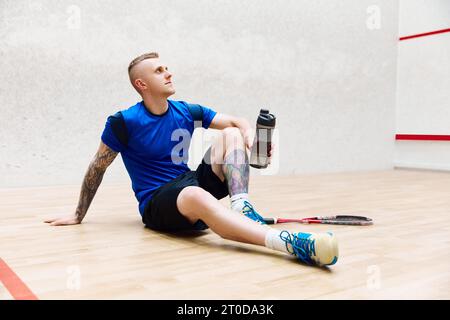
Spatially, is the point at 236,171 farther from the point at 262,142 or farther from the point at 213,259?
the point at 213,259

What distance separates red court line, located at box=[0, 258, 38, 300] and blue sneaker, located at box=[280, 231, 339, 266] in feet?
2.15

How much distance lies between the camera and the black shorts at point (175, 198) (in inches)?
63.4

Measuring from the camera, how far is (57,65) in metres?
3.52

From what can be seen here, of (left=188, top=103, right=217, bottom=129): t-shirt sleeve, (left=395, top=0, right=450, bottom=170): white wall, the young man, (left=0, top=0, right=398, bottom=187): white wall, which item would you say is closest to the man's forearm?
the young man

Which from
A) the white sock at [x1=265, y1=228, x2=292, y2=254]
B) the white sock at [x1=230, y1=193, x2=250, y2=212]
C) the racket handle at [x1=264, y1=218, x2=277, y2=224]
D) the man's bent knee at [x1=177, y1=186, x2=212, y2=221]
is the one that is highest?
the man's bent knee at [x1=177, y1=186, x2=212, y2=221]

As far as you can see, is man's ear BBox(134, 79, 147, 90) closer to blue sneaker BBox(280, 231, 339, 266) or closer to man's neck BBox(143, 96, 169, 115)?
man's neck BBox(143, 96, 169, 115)

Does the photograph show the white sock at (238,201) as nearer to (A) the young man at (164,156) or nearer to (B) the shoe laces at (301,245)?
(A) the young man at (164,156)

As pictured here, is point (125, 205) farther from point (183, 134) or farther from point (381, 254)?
point (381, 254)

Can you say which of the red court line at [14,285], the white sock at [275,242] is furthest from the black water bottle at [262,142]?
the red court line at [14,285]

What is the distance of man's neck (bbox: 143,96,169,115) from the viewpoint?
175cm

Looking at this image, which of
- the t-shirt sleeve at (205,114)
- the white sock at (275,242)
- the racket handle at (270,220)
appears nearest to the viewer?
the white sock at (275,242)

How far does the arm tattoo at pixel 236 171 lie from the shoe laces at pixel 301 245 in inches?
16.1

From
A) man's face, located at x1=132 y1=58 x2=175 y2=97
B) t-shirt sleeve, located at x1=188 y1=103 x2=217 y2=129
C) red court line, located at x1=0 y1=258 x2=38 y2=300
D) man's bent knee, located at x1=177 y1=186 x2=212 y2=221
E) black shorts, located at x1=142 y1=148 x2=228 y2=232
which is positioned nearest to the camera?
red court line, located at x1=0 y1=258 x2=38 y2=300

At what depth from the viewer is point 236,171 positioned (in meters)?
1.75
